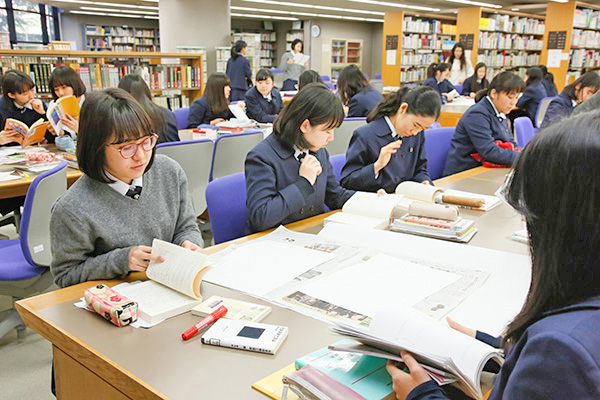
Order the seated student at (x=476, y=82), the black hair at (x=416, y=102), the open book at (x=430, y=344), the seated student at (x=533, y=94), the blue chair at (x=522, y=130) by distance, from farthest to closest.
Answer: the seated student at (x=476, y=82) < the seated student at (x=533, y=94) < the blue chair at (x=522, y=130) < the black hair at (x=416, y=102) < the open book at (x=430, y=344)

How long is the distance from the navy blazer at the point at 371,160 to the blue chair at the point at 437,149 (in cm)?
64

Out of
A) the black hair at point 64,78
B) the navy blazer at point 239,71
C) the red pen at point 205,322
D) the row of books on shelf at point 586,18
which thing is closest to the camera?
the red pen at point 205,322

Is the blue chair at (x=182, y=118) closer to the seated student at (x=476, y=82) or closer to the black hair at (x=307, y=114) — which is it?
the black hair at (x=307, y=114)

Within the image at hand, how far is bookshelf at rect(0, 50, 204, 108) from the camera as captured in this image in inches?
204

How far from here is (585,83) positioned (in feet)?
14.1

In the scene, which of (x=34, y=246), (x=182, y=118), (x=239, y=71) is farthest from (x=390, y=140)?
(x=239, y=71)

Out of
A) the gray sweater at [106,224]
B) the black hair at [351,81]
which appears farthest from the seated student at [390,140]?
the black hair at [351,81]

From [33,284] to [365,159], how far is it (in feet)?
5.33

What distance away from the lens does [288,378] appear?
80 cm

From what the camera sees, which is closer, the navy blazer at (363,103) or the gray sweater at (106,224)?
the gray sweater at (106,224)

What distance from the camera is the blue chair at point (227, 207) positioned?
1.81m

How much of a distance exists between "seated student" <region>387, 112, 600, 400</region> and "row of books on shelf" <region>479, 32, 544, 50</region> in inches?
407

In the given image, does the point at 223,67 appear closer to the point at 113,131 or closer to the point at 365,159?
the point at 365,159

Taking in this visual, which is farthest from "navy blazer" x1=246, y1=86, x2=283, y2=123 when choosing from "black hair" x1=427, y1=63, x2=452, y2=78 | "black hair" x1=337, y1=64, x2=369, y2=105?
"black hair" x1=427, y1=63, x2=452, y2=78
